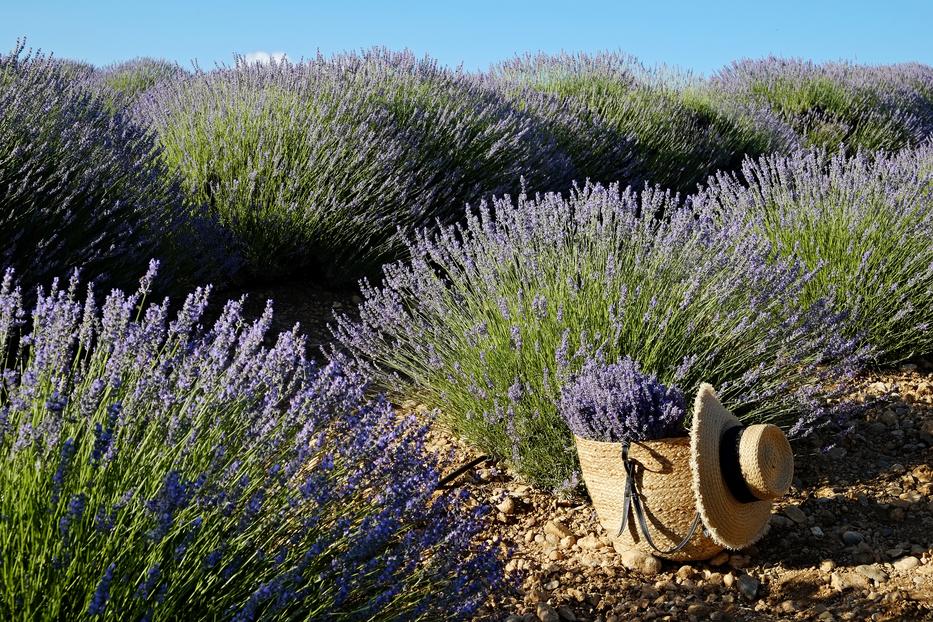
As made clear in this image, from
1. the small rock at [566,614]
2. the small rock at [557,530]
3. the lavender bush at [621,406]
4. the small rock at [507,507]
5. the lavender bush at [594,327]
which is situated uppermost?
the lavender bush at [594,327]

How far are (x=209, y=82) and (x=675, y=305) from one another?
12.9ft

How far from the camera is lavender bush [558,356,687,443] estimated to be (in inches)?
104

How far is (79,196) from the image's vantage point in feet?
12.8

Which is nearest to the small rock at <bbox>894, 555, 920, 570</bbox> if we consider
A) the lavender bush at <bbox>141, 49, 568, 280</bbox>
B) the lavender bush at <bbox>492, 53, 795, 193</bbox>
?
the lavender bush at <bbox>141, 49, 568, 280</bbox>

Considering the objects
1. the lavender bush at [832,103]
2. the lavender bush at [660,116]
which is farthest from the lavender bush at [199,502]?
A: the lavender bush at [832,103]

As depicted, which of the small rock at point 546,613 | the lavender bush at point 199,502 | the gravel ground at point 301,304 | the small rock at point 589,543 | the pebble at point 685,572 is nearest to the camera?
the lavender bush at point 199,502

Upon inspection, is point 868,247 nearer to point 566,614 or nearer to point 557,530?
point 557,530

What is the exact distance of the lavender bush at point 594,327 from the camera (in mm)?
3111

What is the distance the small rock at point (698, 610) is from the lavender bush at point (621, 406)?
49cm

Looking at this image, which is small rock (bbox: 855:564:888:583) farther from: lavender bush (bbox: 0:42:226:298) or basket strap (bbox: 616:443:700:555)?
lavender bush (bbox: 0:42:226:298)

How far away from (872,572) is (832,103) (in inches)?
353

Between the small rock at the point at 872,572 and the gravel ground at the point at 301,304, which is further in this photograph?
the gravel ground at the point at 301,304

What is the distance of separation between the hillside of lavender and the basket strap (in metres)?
0.14

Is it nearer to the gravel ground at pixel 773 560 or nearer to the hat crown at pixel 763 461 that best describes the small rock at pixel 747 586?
the gravel ground at pixel 773 560
